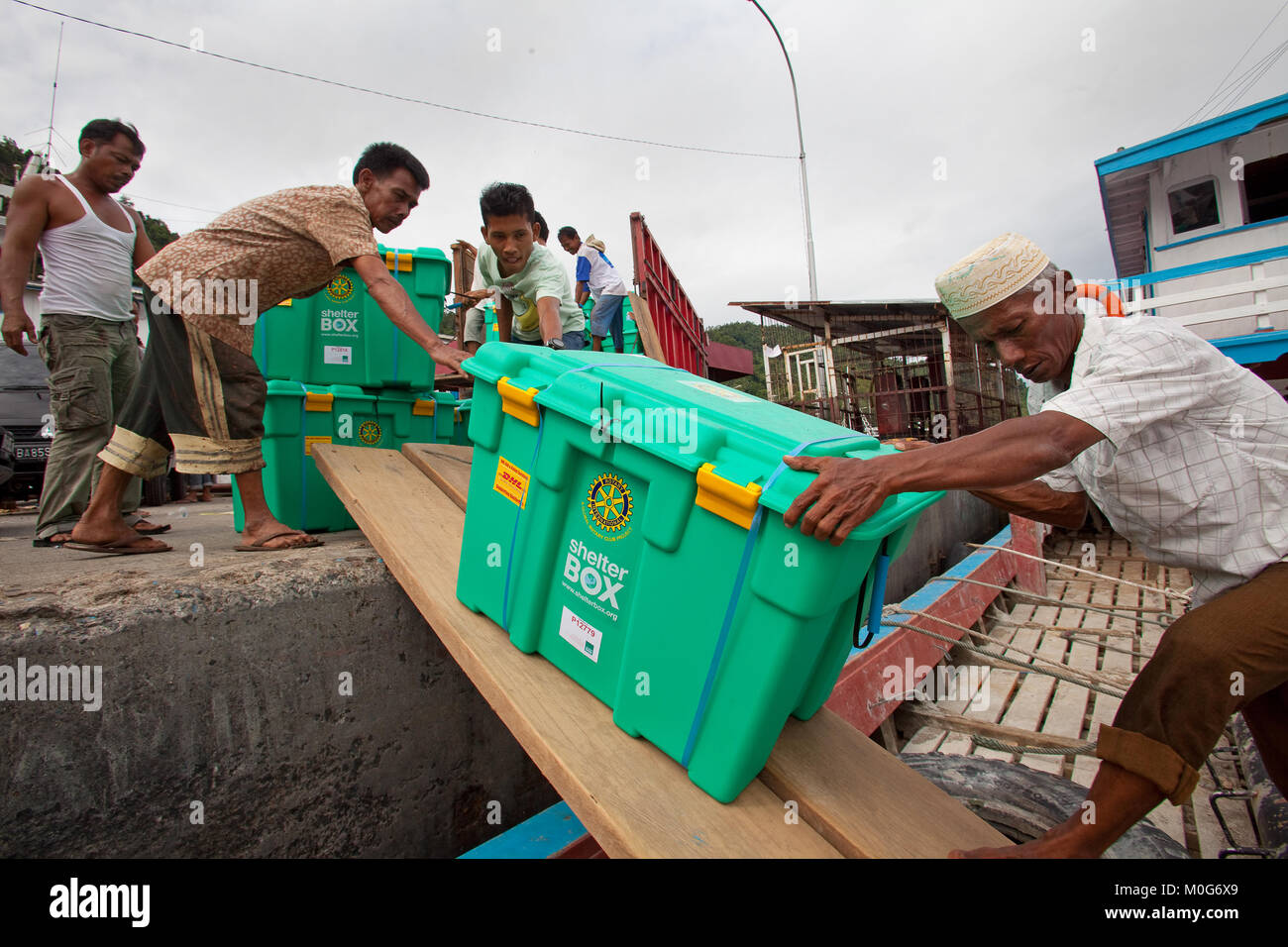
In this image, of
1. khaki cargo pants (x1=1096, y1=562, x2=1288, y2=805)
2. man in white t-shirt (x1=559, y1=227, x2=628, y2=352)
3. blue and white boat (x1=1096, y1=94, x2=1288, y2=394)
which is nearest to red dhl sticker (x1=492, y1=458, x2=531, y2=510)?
khaki cargo pants (x1=1096, y1=562, x2=1288, y2=805)

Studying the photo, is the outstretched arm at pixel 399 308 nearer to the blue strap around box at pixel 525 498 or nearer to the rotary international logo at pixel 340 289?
the blue strap around box at pixel 525 498

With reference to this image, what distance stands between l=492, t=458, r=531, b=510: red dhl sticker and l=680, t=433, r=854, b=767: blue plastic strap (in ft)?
2.23

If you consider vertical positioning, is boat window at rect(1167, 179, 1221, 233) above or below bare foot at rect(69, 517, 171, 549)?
above

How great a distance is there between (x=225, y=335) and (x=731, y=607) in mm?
2277

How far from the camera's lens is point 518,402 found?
68.7 inches

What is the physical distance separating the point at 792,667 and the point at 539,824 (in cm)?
112

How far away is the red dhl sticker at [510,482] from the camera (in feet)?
5.74

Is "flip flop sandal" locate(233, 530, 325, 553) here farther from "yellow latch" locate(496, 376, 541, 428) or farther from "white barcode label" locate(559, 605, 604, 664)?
"white barcode label" locate(559, 605, 604, 664)

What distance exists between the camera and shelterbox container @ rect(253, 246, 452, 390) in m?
3.26

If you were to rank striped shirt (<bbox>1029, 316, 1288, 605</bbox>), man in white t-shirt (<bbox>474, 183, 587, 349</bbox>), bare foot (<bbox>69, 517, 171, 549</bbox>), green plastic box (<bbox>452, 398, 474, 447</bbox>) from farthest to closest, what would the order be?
1. green plastic box (<bbox>452, 398, 474, 447</bbox>)
2. man in white t-shirt (<bbox>474, 183, 587, 349</bbox>)
3. bare foot (<bbox>69, 517, 171, 549</bbox>)
4. striped shirt (<bbox>1029, 316, 1288, 605</bbox>)
